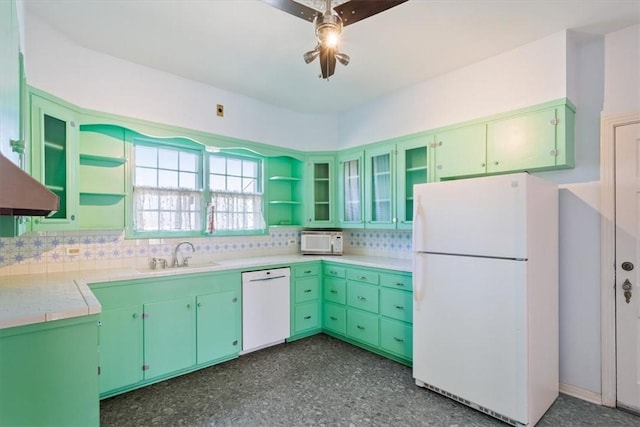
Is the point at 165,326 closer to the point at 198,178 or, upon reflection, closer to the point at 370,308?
the point at 198,178

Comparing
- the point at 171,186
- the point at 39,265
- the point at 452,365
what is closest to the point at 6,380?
the point at 39,265

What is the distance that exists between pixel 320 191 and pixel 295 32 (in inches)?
82.7

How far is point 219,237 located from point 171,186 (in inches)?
28.9

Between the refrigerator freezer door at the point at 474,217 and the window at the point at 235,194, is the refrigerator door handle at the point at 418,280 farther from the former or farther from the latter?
the window at the point at 235,194

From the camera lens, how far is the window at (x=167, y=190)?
3055 mm

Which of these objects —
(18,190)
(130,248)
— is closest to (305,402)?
(130,248)

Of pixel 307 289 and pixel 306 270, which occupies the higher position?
pixel 306 270

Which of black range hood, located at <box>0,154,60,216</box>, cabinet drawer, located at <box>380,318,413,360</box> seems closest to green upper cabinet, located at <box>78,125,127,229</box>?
black range hood, located at <box>0,154,60,216</box>

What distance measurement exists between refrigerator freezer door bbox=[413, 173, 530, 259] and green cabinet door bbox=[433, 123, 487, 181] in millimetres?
545

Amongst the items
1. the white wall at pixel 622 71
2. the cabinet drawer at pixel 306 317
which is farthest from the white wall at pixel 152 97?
the white wall at pixel 622 71

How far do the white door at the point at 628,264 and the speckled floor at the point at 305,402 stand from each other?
241 millimetres

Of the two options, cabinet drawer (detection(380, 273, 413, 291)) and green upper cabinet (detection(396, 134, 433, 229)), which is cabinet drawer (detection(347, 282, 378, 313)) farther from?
green upper cabinet (detection(396, 134, 433, 229))

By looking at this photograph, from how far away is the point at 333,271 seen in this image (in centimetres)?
363

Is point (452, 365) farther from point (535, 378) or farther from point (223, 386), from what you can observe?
point (223, 386)
